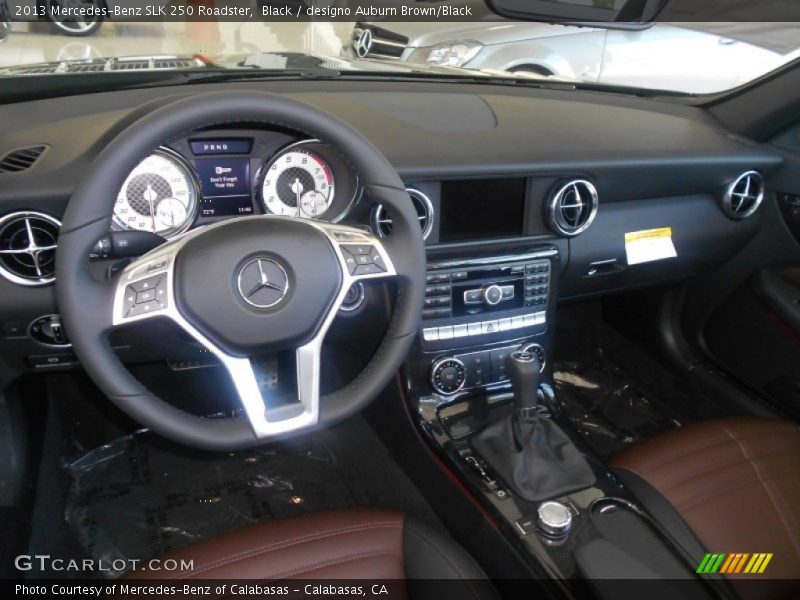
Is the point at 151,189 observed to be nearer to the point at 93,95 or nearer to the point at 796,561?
the point at 93,95

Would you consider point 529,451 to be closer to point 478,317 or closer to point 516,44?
point 478,317

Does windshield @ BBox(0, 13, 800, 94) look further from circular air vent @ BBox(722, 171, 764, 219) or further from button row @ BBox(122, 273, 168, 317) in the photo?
button row @ BBox(122, 273, 168, 317)

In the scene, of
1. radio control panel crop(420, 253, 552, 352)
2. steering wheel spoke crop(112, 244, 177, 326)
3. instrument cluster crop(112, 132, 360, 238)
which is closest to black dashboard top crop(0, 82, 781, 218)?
instrument cluster crop(112, 132, 360, 238)

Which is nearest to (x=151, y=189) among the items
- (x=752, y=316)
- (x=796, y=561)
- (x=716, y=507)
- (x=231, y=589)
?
(x=231, y=589)

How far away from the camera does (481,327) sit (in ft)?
5.61

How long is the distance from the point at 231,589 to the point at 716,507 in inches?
40.6

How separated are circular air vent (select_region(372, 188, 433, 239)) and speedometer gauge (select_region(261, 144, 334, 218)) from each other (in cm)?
11

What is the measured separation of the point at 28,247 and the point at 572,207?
1239 millimetres

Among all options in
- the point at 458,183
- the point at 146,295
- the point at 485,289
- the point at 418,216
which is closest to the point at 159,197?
the point at 146,295

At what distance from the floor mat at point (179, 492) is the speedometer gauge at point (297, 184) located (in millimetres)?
983

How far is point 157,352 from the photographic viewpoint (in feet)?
5.21

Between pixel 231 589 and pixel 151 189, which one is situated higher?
pixel 151 189

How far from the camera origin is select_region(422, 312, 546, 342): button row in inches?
66.0

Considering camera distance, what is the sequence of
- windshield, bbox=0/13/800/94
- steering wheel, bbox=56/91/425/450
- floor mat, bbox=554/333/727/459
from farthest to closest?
windshield, bbox=0/13/800/94 → floor mat, bbox=554/333/727/459 → steering wheel, bbox=56/91/425/450
